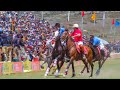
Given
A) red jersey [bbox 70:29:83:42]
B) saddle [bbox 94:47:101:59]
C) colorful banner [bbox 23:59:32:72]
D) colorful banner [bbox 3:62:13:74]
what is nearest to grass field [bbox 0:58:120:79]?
saddle [bbox 94:47:101:59]

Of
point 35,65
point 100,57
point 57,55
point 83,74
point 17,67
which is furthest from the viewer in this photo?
point 35,65

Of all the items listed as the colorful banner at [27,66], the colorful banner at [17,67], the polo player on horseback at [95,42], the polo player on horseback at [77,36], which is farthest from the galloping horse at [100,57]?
the colorful banner at [17,67]

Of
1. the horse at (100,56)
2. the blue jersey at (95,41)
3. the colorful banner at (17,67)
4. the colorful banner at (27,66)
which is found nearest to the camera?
the horse at (100,56)

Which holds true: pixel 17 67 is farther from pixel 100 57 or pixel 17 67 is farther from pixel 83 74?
pixel 100 57

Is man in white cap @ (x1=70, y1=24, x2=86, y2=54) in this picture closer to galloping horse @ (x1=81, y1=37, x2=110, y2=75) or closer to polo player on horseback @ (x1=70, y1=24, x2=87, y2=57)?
polo player on horseback @ (x1=70, y1=24, x2=87, y2=57)

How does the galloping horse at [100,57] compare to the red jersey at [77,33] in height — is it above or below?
below

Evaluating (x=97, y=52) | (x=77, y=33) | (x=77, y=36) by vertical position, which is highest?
(x=77, y=33)

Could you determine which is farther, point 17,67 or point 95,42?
point 17,67

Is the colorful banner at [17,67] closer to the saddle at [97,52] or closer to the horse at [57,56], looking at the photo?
the horse at [57,56]

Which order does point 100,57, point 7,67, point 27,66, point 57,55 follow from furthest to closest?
point 27,66 → point 7,67 → point 100,57 → point 57,55

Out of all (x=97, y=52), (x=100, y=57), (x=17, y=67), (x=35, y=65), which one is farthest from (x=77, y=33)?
(x=17, y=67)

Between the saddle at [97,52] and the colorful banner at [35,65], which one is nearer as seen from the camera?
the saddle at [97,52]

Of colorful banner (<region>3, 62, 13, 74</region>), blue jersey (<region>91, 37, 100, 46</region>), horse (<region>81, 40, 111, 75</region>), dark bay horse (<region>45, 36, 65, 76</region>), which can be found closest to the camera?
dark bay horse (<region>45, 36, 65, 76</region>)
